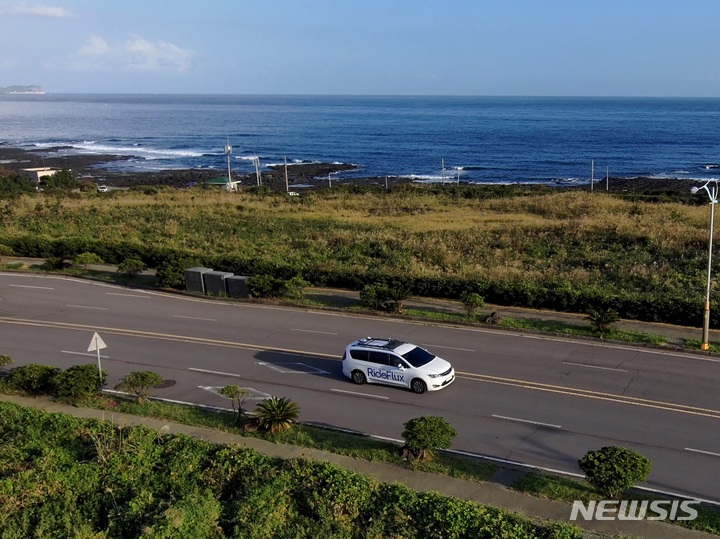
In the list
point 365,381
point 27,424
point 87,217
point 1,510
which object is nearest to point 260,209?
point 87,217

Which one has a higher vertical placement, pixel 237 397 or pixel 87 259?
pixel 87 259

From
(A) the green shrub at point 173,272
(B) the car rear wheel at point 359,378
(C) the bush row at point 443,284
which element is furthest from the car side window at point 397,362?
(A) the green shrub at point 173,272

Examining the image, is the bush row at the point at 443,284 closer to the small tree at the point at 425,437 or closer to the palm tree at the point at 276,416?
the palm tree at the point at 276,416

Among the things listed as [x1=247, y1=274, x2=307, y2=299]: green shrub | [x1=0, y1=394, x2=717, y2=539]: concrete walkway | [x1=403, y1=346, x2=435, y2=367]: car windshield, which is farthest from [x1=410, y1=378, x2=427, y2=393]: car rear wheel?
[x1=247, y1=274, x2=307, y2=299]: green shrub

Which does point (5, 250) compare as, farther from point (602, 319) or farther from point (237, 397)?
point (602, 319)

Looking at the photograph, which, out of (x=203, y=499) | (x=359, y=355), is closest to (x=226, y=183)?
(x=359, y=355)

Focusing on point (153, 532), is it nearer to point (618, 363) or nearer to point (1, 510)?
point (1, 510)

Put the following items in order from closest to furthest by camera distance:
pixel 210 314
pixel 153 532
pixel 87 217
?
1. pixel 153 532
2. pixel 210 314
3. pixel 87 217
